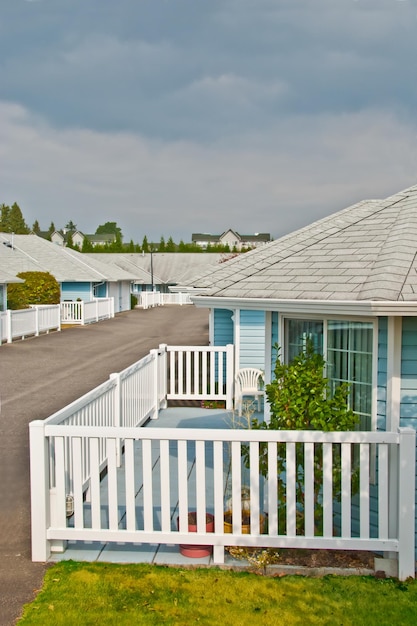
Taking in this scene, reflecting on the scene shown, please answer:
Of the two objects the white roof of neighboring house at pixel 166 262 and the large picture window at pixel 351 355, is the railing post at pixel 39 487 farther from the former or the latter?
the white roof of neighboring house at pixel 166 262

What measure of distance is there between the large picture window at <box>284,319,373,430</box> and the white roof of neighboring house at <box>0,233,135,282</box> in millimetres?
29979

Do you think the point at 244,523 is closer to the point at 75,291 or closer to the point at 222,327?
the point at 222,327

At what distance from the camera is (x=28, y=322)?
2477cm

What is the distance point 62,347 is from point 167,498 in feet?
59.5

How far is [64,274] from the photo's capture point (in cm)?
3791

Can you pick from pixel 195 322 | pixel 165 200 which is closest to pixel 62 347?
pixel 195 322

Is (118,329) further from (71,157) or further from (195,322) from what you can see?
(71,157)

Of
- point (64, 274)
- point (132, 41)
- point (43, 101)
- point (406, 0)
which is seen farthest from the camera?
point (64, 274)

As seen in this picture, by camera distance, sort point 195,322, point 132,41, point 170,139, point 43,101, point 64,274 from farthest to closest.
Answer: point 64,274 → point 195,322 → point 170,139 → point 43,101 → point 132,41

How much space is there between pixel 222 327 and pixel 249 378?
333 centimetres

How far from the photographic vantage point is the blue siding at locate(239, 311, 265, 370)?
42.5 ft

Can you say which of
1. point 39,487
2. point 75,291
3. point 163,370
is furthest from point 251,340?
point 75,291

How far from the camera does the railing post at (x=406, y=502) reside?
4.74m

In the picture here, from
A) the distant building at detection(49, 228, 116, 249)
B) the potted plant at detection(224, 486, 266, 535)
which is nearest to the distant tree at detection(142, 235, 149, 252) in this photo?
the distant building at detection(49, 228, 116, 249)
